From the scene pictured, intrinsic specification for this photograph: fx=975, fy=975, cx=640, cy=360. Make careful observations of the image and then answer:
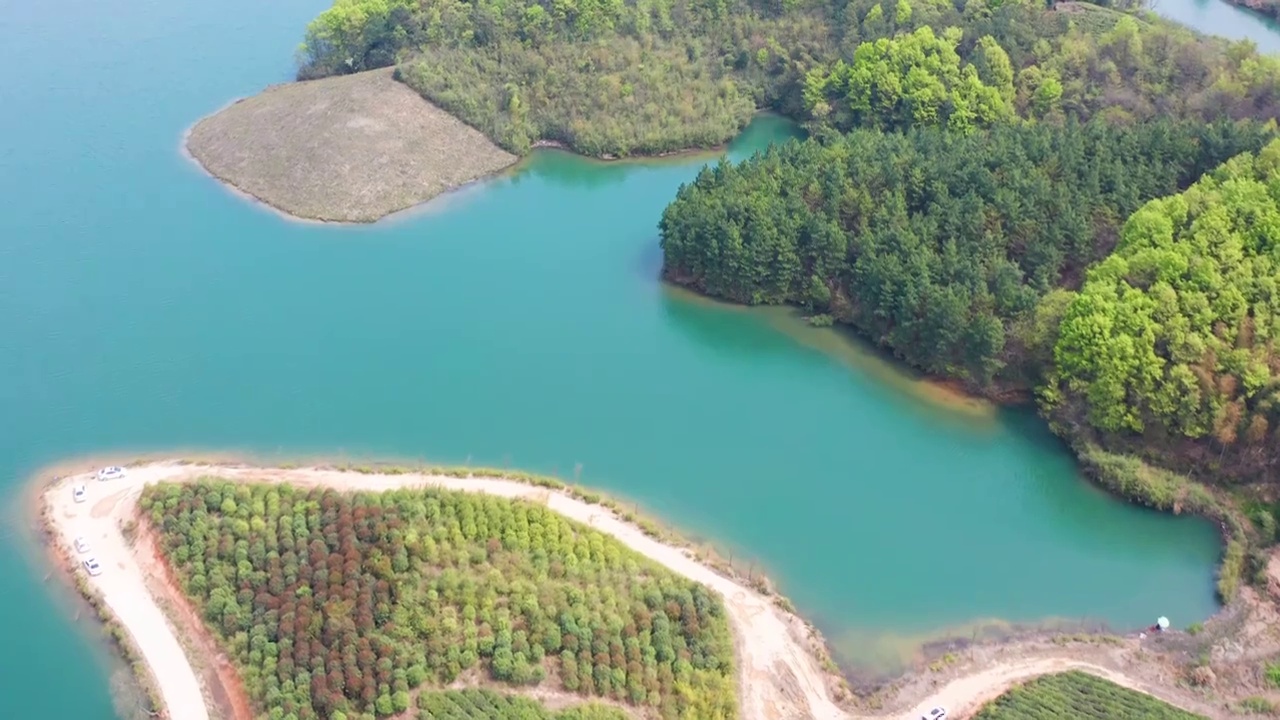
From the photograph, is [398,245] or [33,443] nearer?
[33,443]

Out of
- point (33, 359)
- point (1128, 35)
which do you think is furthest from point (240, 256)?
point (1128, 35)

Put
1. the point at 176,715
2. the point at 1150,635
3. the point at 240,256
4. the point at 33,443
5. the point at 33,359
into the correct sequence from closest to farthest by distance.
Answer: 1. the point at 176,715
2. the point at 1150,635
3. the point at 33,443
4. the point at 33,359
5. the point at 240,256

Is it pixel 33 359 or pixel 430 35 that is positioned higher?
pixel 430 35

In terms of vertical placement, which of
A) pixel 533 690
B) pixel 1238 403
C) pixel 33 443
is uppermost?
pixel 1238 403

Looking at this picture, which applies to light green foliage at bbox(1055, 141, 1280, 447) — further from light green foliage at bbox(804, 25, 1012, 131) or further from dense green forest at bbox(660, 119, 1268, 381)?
light green foliage at bbox(804, 25, 1012, 131)

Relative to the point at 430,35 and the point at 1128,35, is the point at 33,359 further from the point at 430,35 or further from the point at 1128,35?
the point at 1128,35

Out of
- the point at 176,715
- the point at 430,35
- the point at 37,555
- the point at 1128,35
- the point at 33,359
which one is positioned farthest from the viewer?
the point at 430,35

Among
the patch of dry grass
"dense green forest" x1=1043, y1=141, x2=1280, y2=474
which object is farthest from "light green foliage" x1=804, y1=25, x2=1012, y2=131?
the patch of dry grass
